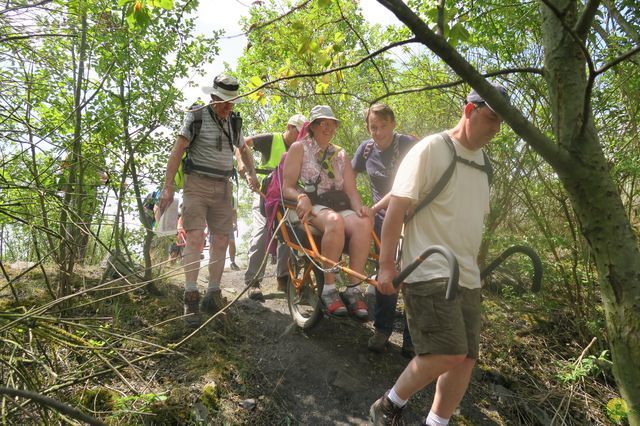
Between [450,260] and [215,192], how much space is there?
281cm

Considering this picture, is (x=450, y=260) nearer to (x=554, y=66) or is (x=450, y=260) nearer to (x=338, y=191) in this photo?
(x=554, y=66)

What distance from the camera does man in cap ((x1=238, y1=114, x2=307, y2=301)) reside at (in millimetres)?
5254

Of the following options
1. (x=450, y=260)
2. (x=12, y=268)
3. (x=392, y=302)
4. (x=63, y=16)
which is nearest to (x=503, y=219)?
(x=392, y=302)

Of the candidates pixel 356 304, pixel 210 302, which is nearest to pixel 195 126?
pixel 210 302

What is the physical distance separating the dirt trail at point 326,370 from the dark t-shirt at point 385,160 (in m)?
1.32

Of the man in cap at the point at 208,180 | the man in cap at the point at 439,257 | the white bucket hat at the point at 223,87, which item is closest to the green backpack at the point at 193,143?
the man in cap at the point at 208,180

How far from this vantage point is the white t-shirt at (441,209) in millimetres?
2498

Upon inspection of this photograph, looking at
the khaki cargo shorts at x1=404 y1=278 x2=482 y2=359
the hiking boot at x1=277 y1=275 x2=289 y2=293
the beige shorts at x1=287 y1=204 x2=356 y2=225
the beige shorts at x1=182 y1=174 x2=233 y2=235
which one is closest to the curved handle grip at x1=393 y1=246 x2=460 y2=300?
the khaki cargo shorts at x1=404 y1=278 x2=482 y2=359

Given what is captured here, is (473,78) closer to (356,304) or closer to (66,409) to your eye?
(66,409)

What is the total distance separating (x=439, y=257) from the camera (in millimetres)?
2500

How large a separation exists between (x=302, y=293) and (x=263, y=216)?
1.28 m

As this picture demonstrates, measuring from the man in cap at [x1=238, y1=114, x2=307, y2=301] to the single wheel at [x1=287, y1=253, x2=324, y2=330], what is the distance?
638 mm

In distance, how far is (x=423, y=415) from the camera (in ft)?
10.7

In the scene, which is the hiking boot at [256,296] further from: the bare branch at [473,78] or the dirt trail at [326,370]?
the bare branch at [473,78]
